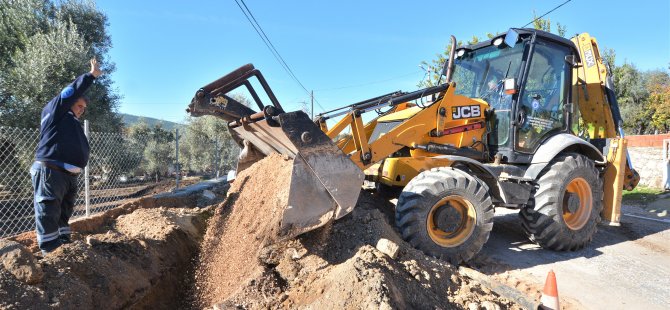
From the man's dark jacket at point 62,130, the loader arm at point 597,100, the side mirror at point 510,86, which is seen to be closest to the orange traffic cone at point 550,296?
the side mirror at point 510,86

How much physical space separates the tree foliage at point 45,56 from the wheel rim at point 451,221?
9220mm

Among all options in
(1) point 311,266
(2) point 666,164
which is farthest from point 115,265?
(2) point 666,164

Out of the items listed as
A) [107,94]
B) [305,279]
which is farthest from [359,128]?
[107,94]

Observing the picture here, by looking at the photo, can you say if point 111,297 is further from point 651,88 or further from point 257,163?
point 651,88

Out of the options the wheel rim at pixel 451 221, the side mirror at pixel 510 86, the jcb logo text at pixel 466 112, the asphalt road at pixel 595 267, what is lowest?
the asphalt road at pixel 595 267

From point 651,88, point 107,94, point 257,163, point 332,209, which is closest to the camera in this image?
point 332,209

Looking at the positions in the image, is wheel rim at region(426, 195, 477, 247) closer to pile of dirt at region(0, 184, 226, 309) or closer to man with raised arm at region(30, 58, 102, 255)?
pile of dirt at region(0, 184, 226, 309)

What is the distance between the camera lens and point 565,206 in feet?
16.8

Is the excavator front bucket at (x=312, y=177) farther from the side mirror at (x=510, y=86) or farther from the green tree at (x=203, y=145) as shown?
the green tree at (x=203, y=145)

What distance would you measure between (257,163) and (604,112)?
559 cm

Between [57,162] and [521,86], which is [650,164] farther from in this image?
[57,162]

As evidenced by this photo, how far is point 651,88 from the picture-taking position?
2258cm

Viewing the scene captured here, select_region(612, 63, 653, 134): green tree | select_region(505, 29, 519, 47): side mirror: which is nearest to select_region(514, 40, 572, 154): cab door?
select_region(505, 29, 519, 47): side mirror

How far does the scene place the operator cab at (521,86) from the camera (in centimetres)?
501
